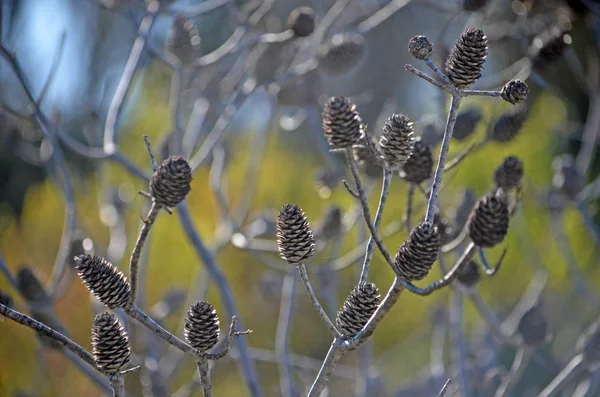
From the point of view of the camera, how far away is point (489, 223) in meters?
0.90

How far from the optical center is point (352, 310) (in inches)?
33.1

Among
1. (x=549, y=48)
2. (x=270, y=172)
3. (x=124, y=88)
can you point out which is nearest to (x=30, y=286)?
(x=124, y=88)

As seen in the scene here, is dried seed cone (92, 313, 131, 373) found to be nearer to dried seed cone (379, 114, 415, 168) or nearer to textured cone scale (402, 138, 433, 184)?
dried seed cone (379, 114, 415, 168)

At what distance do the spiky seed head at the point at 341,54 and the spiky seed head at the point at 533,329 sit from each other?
669mm

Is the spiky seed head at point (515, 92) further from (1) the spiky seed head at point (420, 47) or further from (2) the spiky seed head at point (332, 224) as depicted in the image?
(2) the spiky seed head at point (332, 224)

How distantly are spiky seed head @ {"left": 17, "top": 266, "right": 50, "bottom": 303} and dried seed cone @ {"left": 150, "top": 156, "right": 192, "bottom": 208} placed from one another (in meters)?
0.56

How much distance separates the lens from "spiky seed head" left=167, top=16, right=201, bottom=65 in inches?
62.1

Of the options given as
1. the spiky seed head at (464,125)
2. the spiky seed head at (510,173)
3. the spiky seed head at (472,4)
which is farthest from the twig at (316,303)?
the spiky seed head at (472,4)

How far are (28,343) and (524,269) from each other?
8.42 ft

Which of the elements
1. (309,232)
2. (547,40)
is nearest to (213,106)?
(547,40)

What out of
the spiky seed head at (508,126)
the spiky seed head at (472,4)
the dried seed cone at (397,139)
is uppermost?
the spiky seed head at (472,4)

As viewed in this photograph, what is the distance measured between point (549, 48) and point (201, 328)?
3.29 ft

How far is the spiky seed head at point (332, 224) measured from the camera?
5.20ft

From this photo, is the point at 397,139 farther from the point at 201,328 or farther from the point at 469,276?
the point at 469,276
